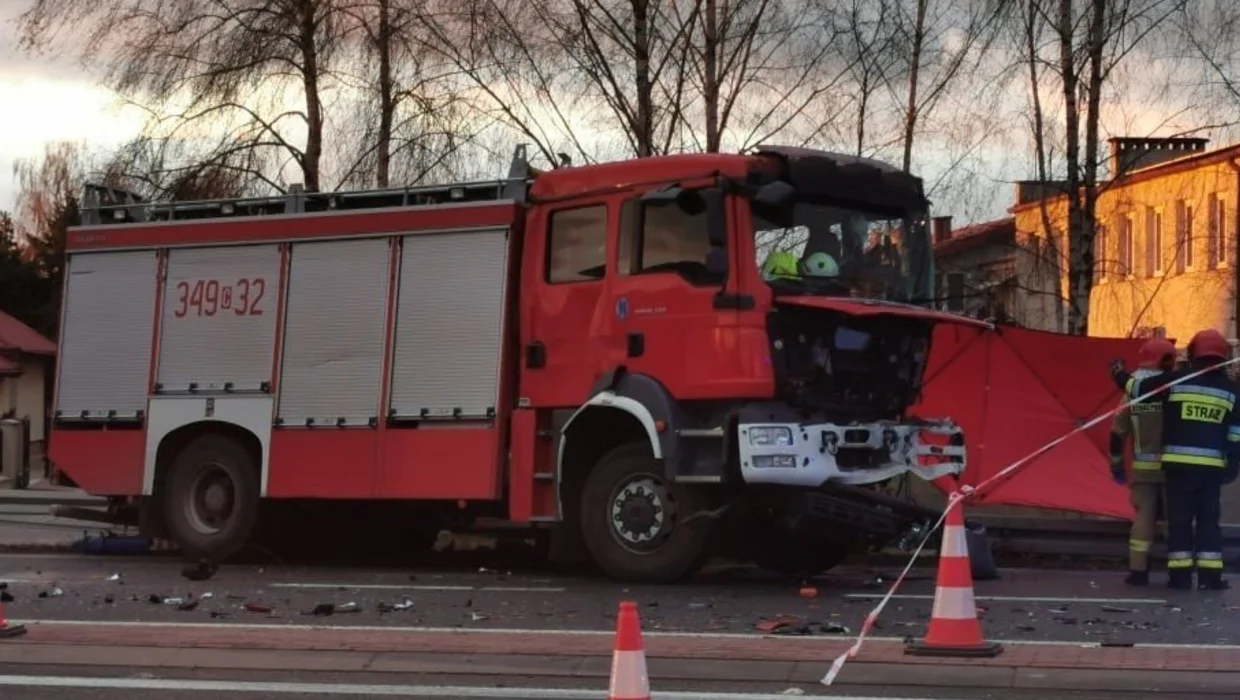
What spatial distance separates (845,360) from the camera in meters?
10.7

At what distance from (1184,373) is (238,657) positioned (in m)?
6.87

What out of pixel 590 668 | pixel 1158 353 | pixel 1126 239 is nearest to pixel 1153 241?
pixel 1126 239

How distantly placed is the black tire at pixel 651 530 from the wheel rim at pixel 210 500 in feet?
11.5

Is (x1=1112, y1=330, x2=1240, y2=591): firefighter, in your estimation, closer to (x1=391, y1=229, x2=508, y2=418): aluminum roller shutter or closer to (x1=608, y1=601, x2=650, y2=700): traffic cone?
(x1=391, y1=229, x2=508, y2=418): aluminum roller shutter

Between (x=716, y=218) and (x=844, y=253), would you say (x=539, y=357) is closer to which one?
(x=716, y=218)

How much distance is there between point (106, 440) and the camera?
13445 mm

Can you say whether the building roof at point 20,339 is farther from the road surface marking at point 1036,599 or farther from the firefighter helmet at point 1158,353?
the road surface marking at point 1036,599

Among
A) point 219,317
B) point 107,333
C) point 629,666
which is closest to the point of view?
point 629,666

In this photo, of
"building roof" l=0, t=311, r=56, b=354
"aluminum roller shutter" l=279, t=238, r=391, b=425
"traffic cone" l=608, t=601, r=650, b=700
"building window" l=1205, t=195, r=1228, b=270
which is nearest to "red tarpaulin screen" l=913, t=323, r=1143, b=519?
"aluminum roller shutter" l=279, t=238, r=391, b=425

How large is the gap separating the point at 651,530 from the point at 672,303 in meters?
1.57

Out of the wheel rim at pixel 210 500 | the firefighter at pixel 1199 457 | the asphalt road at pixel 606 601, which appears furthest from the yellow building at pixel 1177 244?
the wheel rim at pixel 210 500

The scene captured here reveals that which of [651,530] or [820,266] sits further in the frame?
[651,530]

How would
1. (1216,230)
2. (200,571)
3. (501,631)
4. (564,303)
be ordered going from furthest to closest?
(1216,230) → (200,571) → (564,303) → (501,631)

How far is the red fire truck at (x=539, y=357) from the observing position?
1057cm
